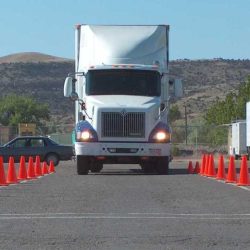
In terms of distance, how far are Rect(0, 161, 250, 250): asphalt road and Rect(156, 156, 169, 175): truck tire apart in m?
5.85

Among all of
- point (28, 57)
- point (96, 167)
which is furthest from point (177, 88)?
point (28, 57)

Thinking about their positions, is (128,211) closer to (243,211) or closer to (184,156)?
(243,211)

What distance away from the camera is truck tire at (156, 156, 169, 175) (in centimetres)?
2740

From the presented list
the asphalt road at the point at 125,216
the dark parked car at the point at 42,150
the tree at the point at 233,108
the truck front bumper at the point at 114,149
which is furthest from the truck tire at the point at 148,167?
the tree at the point at 233,108

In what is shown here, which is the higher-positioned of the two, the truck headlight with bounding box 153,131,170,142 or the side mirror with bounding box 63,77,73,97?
the side mirror with bounding box 63,77,73,97

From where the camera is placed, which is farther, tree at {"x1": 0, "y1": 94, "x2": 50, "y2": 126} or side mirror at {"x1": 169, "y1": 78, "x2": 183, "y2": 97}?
tree at {"x1": 0, "y1": 94, "x2": 50, "y2": 126}

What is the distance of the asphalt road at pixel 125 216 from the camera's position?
10.9 metres

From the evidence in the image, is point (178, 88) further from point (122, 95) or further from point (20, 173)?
point (20, 173)

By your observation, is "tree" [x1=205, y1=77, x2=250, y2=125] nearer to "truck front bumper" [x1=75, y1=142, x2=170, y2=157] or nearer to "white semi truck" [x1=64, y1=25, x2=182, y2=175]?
"white semi truck" [x1=64, y1=25, x2=182, y2=175]

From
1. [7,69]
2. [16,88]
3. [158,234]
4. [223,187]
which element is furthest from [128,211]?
[7,69]

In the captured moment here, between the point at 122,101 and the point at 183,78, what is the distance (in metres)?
87.1

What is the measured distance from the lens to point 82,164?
89.5 ft

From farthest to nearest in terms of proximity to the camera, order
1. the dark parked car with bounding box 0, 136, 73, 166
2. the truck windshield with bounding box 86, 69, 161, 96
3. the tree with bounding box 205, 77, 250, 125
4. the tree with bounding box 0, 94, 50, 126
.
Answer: the tree with bounding box 0, 94, 50, 126, the tree with bounding box 205, 77, 250, 125, the dark parked car with bounding box 0, 136, 73, 166, the truck windshield with bounding box 86, 69, 161, 96

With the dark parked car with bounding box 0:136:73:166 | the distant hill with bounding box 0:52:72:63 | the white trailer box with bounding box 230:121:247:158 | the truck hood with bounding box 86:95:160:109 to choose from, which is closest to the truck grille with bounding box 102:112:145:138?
the truck hood with bounding box 86:95:160:109
